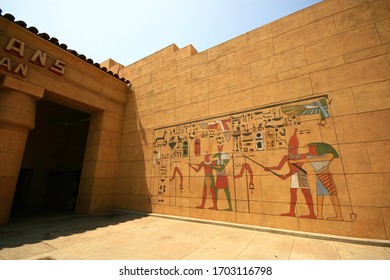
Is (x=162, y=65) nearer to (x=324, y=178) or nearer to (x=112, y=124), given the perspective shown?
(x=112, y=124)

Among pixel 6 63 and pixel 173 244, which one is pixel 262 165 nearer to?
pixel 173 244

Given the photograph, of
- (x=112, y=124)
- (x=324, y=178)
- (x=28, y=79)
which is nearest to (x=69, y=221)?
(x=112, y=124)

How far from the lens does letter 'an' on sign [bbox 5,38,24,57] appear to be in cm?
680

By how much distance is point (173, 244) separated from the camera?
4.65 m

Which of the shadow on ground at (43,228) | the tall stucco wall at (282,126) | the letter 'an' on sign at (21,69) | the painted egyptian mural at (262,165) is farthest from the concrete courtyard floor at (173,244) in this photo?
the letter 'an' on sign at (21,69)

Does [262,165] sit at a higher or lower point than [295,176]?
higher

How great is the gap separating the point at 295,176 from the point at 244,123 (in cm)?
255

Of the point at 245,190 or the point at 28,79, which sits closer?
the point at 245,190

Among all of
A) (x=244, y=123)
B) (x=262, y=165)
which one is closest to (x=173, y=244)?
(x=262, y=165)

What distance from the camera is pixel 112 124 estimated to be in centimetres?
1030

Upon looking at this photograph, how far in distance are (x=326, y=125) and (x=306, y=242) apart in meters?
3.52

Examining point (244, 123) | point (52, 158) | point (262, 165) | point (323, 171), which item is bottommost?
point (323, 171)

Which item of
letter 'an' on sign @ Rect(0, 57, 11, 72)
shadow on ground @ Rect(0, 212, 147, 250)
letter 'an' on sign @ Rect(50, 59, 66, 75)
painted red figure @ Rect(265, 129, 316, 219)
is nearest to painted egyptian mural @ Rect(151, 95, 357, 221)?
painted red figure @ Rect(265, 129, 316, 219)

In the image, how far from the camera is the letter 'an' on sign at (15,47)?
680 cm
